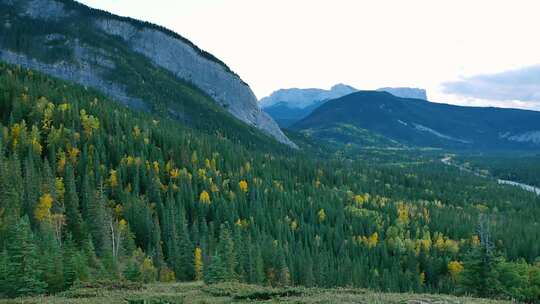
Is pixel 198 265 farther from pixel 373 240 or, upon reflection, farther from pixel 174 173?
pixel 373 240

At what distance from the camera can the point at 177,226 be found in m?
133

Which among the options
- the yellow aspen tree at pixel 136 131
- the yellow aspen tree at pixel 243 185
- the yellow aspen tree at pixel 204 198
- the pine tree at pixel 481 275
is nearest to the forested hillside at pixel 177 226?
the pine tree at pixel 481 275

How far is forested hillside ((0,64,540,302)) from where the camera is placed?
3022 inches

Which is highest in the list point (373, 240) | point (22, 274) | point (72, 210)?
point (72, 210)

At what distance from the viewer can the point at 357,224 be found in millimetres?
174000

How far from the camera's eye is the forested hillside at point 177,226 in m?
76.8

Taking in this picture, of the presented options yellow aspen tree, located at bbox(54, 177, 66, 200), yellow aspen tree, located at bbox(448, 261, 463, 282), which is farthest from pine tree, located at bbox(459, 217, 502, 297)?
yellow aspen tree, located at bbox(54, 177, 66, 200)

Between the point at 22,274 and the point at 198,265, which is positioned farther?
the point at 198,265

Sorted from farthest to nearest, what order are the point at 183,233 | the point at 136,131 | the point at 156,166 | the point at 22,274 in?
1. the point at 136,131
2. the point at 156,166
3. the point at 183,233
4. the point at 22,274

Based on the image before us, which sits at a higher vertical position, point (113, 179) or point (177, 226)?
point (113, 179)

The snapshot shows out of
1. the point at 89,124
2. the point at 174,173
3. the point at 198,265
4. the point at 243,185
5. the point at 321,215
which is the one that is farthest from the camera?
the point at 243,185

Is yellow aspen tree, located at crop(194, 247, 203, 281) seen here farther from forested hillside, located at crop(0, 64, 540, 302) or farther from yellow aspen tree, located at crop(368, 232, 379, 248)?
yellow aspen tree, located at crop(368, 232, 379, 248)

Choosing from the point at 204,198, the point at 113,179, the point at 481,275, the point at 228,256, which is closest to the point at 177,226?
the point at 204,198

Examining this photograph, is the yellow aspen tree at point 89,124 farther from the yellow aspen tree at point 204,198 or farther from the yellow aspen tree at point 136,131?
the yellow aspen tree at point 204,198
